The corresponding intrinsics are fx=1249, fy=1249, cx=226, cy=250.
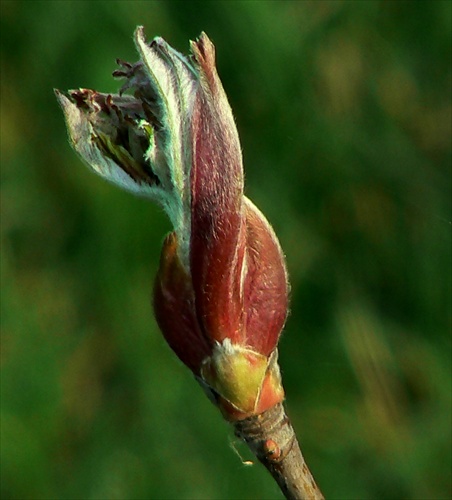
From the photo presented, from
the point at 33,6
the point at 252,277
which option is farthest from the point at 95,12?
the point at 252,277

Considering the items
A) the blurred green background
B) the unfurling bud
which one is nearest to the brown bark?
the unfurling bud

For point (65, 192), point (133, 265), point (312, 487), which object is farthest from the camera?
point (65, 192)

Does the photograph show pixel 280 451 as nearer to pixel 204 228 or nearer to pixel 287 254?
pixel 204 228

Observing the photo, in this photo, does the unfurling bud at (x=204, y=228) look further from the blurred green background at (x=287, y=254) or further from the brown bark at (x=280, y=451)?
the blurred green background at (x=287, y=254)

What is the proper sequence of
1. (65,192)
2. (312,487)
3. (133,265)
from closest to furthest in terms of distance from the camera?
(312,487) < (133,265) < (65,192)

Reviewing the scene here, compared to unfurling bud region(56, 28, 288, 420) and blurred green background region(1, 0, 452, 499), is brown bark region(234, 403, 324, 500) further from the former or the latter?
blurred green background region(1, 0, 452, 499)

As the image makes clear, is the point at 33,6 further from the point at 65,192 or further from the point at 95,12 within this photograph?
the point at 65,192
